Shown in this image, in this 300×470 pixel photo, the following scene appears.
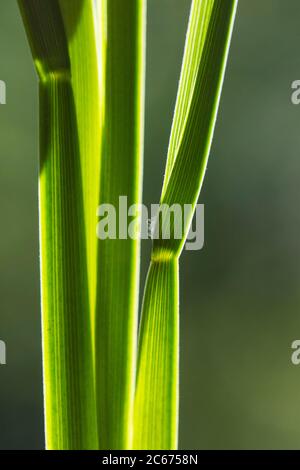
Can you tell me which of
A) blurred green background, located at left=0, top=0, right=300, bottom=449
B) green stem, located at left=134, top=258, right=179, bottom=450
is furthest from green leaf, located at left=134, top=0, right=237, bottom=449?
blurred green background, located at left=0, top=0, right=300, bottom=449

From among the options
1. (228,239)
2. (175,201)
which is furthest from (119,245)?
(228,239)

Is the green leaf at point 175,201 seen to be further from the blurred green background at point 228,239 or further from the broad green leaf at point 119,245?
the blurred green background at point 228,239

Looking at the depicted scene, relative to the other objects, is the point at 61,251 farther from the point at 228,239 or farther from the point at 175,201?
the point at 228,239

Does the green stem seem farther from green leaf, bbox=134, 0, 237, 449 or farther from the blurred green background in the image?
the blurred green background

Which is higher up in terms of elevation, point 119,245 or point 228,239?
point 228,239

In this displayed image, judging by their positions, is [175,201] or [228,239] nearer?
[175,201]

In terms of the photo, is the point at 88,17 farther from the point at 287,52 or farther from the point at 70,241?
the point at 287,52

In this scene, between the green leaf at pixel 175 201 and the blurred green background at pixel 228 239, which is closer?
the green leaf at pixel 175 201

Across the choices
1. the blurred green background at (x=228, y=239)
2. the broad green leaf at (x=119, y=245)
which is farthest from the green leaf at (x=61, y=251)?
the blurred green background at (x=228, y=239)

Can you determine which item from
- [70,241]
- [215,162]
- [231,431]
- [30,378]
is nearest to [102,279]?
[70,241]
